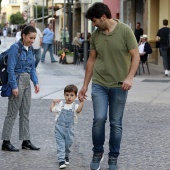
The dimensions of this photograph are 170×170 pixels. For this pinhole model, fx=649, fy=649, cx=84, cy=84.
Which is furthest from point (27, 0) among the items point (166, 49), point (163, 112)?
point (163, 112)

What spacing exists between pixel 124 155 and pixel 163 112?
13.9ft

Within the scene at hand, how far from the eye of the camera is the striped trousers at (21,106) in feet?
27.7

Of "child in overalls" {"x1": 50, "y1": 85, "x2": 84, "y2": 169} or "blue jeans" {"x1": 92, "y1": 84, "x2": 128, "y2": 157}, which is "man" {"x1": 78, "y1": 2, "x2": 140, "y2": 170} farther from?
"child in overalls" {"x1": 50, "y1": 85, "x2": 84, "y2": 169}

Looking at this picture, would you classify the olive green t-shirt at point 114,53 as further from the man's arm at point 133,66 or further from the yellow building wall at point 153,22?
the yellow building wall at point 153,22

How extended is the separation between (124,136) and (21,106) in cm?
193

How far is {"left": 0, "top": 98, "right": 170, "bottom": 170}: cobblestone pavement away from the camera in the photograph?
783cm

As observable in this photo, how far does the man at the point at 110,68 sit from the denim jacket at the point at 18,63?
1309 mm

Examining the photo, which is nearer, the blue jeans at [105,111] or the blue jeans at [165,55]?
the blue jeans at [105,111]

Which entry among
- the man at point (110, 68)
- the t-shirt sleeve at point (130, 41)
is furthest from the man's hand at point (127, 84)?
the t-shirt sleeve at point (130, 41)

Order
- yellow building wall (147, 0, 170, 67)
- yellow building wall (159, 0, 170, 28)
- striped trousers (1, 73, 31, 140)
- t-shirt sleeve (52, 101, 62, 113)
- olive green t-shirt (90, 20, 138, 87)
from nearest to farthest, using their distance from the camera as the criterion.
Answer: olive green t-shirt (90, 20, 138, 87)
t-shirt sleeve (52, 101, 62, 113)
striped trousers (1, 73, 31, 140)
yellow building wall (159, 0, 170, 28)
yellow building wall (147, 0, 170, 67)

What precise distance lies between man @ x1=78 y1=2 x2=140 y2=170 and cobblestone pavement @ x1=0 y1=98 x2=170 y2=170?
564 mm

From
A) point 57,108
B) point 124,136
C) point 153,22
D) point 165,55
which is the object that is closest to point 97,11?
point 57,108

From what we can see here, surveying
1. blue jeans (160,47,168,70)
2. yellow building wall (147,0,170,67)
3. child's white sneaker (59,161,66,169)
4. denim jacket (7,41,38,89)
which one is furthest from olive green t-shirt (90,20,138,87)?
yellow building wall (147,0,170,67)

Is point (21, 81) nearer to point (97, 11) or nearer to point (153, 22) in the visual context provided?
point (97, 11)
